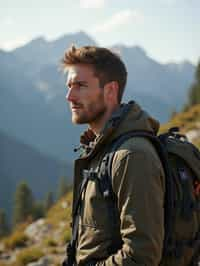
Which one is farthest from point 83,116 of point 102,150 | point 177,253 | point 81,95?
point 177,253

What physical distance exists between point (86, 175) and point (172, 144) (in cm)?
80

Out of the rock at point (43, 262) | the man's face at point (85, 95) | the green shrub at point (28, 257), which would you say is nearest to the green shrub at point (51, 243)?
the green shrub at point (28, 257)

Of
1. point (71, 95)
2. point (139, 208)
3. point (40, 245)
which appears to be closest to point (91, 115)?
point (71, 95)

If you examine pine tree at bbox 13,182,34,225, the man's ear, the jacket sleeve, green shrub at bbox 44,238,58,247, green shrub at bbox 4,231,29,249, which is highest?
pine tree at bbox 13,182,34,225

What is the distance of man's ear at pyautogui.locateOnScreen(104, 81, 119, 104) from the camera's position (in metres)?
3.95

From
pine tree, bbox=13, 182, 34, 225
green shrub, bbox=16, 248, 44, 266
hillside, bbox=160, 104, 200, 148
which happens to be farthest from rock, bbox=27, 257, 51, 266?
pine tree, bbox=13, 182, 34, 225

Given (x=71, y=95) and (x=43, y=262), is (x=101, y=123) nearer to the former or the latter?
(x=71, y=95)

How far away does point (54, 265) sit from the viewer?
9.88m

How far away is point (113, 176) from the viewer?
3.37 m

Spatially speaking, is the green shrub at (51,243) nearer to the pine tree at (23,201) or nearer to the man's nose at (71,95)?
the man's nose at (71,95)

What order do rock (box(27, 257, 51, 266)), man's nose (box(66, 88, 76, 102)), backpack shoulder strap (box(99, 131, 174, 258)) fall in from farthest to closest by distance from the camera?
rock (box(27, 257, 51, 266)) < man's nose (box(66, 88, 76, 102)) < backpack shoulder strap (box(99, 131, 174, 258))

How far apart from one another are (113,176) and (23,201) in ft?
228

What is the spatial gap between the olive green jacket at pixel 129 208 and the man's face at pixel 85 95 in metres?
0.37

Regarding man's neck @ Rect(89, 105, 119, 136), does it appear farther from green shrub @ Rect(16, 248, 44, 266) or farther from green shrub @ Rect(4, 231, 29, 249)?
green shrub @ Rect(4, 231, 29, 249)
